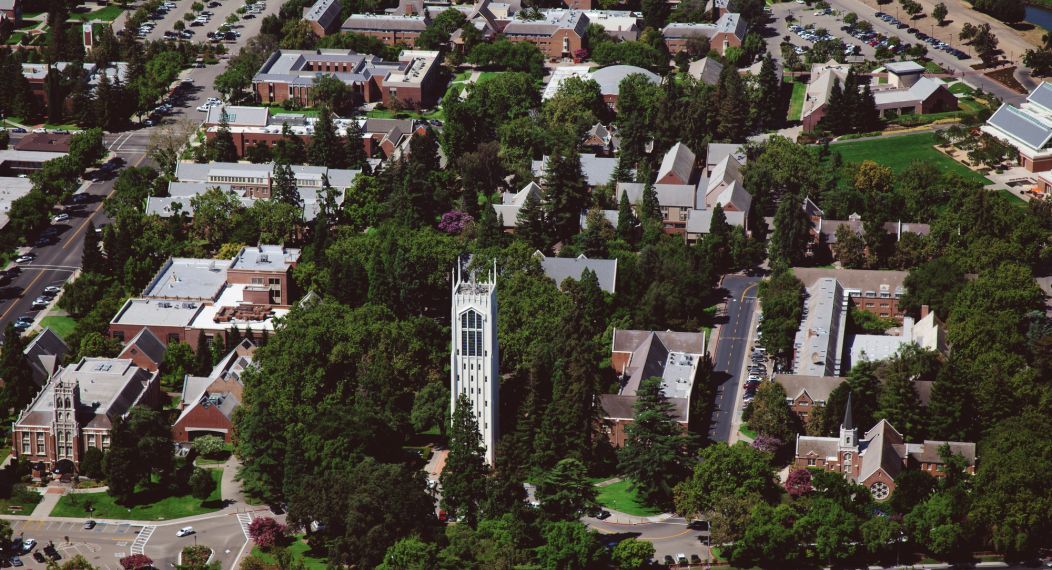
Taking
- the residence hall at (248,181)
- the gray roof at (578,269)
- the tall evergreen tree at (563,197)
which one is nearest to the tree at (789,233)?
the gray roof at (578,269)

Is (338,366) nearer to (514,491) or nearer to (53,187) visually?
(514,491)

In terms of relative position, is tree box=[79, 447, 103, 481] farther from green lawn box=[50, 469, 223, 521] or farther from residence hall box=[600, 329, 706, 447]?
residence hall box=[600, 329, 706, 447]

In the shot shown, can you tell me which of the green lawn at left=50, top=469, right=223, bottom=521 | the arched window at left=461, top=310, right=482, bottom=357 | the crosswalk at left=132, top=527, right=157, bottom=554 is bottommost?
the green lawn at left=50, top=469, right=223, bottom=521

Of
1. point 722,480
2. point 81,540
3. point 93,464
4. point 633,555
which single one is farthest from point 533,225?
point 81,540

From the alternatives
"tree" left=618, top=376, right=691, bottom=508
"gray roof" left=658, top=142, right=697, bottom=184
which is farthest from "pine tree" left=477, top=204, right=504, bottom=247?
"tree" left=618, top=376, right=691, bottom=508

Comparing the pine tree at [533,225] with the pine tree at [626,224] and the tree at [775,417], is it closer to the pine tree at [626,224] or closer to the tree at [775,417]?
the pine tree at [626,224]

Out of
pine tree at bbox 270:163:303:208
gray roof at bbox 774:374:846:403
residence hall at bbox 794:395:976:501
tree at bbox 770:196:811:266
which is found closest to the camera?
residence hall at bbox 794:395:976:501
